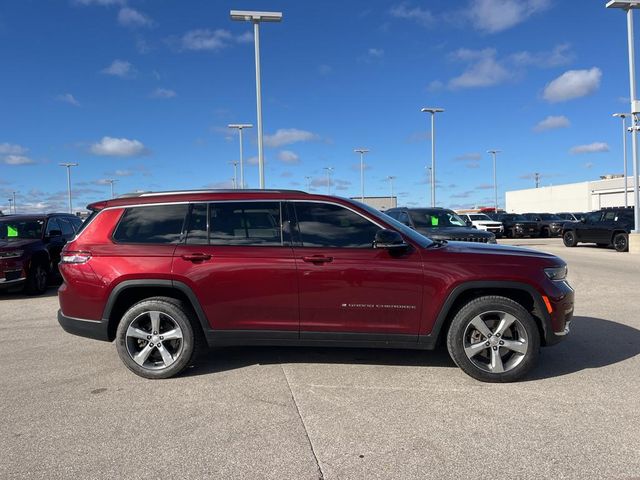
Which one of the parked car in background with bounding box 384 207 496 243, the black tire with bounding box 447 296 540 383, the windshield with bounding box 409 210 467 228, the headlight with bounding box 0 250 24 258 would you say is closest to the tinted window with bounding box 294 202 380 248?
the black tire with bounding box 447 296 540 383

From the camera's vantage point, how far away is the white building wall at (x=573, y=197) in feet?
248

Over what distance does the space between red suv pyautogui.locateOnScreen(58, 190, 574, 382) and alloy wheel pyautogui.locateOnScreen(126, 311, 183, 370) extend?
14mm

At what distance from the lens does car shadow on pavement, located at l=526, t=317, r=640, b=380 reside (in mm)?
4967

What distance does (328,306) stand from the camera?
15.0 ft

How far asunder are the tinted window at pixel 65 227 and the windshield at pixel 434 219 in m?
8.76

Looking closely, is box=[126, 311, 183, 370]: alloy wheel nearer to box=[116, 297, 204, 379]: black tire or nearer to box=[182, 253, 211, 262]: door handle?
box=[116, 297, 204, 379]: black tire

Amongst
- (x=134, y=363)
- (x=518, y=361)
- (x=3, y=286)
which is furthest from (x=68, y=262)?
(x=3, y=286)

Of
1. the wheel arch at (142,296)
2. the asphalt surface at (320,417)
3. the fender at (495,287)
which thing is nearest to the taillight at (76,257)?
the wheel arch at (142,296)

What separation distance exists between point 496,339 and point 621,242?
17876 millimetres

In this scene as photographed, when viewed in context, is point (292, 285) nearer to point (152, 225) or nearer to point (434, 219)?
point (152, 225)

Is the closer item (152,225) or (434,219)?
(152,225)

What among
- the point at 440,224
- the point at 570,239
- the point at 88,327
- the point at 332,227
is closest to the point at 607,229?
the point at 570,239

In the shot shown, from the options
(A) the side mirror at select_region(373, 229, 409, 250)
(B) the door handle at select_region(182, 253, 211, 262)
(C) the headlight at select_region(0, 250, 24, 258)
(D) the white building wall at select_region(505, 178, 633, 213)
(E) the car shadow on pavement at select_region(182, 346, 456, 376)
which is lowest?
(E) the car shadow on pavement at select_region(182, 346, 456, 376)

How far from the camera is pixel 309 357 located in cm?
539
